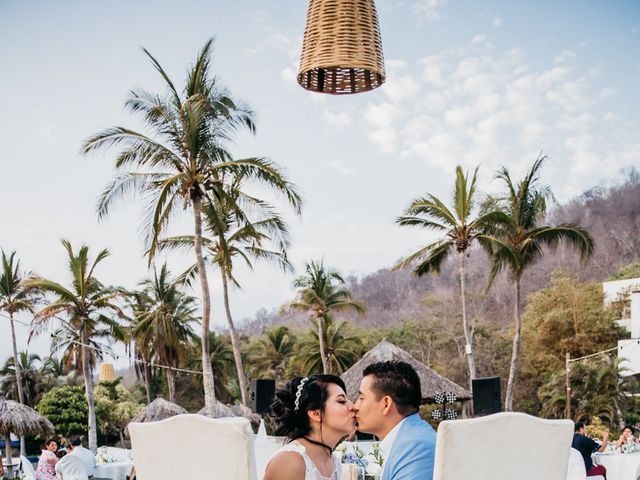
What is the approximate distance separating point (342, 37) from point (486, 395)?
11971mm

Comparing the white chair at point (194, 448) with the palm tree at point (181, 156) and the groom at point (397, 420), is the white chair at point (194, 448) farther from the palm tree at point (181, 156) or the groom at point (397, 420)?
the palm tree at point (181, 156)

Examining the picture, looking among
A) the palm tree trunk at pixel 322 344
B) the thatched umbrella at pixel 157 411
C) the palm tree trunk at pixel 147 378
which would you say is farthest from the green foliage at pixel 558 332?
the palm tree trunk at pixel 147 378

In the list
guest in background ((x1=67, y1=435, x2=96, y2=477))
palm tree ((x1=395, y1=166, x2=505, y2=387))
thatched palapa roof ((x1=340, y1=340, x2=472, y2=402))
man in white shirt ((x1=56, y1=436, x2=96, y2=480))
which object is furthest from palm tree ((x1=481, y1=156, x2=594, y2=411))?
man in white shirt ((x1=56, y1=436, x2=96, y2=480))

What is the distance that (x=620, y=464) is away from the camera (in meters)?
11.8

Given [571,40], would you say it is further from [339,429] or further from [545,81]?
[339,429]

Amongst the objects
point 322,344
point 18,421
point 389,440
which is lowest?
point 18,421

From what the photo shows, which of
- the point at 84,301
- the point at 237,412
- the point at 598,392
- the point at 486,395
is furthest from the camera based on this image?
the point at 598,392

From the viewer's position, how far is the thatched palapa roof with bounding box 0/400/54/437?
626 inches

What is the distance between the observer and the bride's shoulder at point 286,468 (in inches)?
126

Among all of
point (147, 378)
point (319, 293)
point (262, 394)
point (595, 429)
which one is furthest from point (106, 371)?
point (595, 429)

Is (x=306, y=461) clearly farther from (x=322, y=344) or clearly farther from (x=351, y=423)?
(x=322, y=344)

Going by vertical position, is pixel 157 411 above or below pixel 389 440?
below

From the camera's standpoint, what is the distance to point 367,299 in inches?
2330

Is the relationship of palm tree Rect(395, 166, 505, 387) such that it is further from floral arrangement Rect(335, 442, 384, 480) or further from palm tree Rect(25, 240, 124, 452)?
floral arrangement Rect(335, 442, 384, 480)
